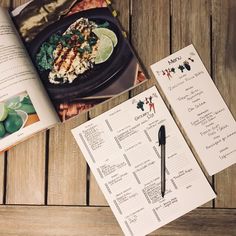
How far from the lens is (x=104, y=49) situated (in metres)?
0.81

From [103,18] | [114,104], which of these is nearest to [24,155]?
[114,104]

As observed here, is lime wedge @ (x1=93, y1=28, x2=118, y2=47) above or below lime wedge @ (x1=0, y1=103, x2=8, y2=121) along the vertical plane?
above

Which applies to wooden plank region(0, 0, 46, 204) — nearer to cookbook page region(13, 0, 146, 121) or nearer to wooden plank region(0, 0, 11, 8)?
cookbook page region(13, 0, 146, 121)

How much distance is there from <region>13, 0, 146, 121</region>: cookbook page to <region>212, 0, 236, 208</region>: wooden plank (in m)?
0.14

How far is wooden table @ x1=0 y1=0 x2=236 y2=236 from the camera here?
0.76 meters

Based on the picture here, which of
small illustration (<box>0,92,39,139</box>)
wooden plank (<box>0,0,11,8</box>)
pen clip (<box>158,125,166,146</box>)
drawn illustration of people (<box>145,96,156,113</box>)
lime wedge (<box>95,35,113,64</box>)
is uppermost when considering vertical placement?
wooden plank (<box>0,0,11,8</box>)

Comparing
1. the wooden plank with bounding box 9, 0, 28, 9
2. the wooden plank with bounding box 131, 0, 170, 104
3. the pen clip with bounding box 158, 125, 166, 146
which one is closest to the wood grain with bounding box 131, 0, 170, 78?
the wooden plank with bounding box 131, 0, 170, 104

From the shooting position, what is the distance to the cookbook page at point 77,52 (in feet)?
2.61

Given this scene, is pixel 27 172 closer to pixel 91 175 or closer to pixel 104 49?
pixel 91 175

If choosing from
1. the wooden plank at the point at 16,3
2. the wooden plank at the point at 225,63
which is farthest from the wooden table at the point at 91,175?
the wooden plank at the point at 16,3

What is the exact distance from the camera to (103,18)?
82cm

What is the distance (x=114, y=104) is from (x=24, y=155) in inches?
7.3

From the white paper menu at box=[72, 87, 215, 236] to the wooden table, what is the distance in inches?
0.6

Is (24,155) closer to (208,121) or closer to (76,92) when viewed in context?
(76,92)
